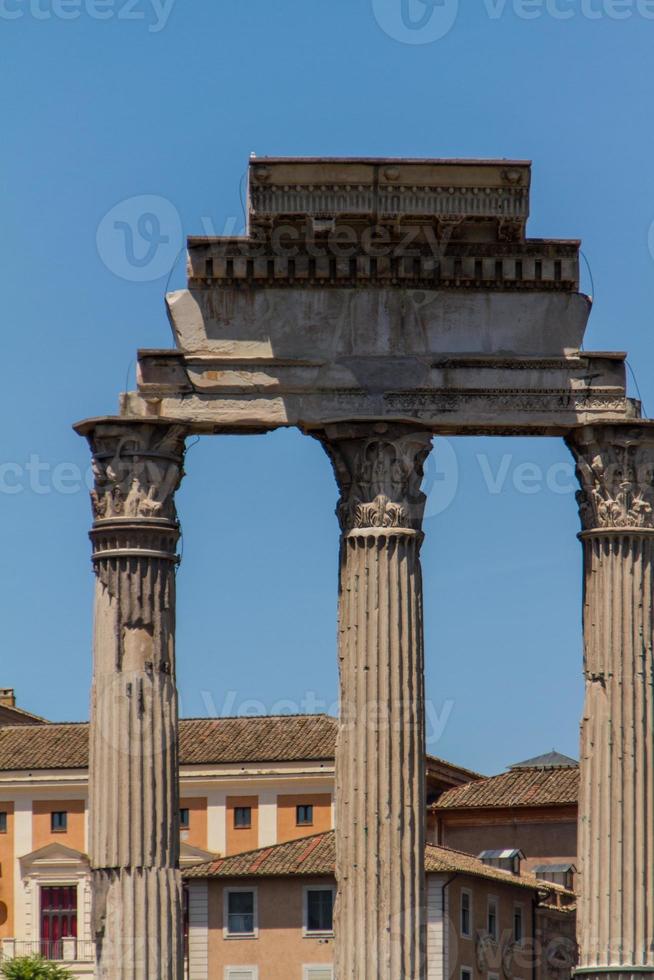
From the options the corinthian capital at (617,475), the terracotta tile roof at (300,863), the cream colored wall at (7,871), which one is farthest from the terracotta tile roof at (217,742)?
the corinthian capital at (617,475)

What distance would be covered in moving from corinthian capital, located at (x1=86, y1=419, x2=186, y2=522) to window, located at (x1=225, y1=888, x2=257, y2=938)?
4053cm

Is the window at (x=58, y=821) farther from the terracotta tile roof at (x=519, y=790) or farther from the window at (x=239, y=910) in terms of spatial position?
the window at (x=239, y=910)

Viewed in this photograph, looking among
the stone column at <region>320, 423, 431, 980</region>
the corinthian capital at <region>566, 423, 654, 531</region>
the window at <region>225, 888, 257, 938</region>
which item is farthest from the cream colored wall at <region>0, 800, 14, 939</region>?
the corinthian capital at <region>566, 423, 654, 531</region>

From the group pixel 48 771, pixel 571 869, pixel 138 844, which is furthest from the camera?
pixel 48 771

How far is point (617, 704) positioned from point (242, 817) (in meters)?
51.2

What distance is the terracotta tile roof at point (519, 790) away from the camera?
257 feet

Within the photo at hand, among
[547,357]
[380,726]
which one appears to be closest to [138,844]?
[380,726]

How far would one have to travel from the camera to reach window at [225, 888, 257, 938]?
2817 inches

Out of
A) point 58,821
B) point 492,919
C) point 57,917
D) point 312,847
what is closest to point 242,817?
point 58,821

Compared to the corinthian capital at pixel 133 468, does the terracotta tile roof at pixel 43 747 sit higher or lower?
higher

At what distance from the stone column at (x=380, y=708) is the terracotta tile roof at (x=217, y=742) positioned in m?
48.8

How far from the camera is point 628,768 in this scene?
31734 mm

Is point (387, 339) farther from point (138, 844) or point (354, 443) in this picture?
point (138, 844)

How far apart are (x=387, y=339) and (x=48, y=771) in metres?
51.7
